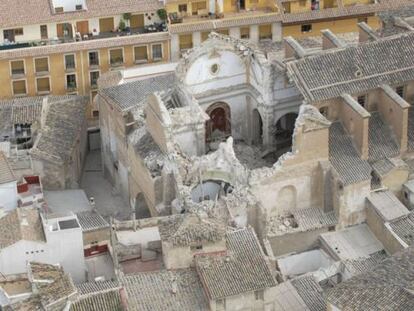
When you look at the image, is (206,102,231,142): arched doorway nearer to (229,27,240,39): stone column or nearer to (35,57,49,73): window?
(229,27,240,39): stone column

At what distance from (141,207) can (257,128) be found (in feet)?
29.4

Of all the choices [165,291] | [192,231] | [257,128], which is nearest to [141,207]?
[257,128]

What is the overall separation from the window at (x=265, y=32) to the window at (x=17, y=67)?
17.4 meters

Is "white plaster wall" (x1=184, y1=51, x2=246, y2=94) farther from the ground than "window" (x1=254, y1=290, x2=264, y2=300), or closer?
farther from the ground

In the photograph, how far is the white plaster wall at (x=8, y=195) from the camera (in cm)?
6328

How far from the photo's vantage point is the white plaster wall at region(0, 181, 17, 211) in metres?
63.3

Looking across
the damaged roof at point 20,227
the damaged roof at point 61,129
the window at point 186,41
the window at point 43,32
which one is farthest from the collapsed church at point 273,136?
the window at point 43,32

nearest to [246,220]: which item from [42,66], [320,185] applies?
[320,185]

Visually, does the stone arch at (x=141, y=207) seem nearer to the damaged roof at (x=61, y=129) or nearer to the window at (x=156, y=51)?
the damaged roof at (x=61, y=129)

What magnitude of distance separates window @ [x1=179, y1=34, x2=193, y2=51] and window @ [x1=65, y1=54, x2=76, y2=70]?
25.6ft

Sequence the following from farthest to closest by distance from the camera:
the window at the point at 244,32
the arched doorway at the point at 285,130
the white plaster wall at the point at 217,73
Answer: the window at the point at 244,32, the arched doorway at the point at 285,130, the white plaster wall at the point at 217,73

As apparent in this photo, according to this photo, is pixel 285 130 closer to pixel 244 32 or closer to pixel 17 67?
pixel 244 32

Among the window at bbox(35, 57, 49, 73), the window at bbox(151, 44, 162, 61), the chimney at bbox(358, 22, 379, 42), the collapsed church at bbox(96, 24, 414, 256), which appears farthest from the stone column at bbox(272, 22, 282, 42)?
the window at bbox(35, 57, 49, 73)

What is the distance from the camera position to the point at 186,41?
257 ft
